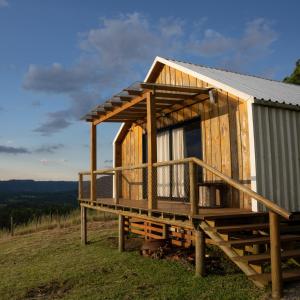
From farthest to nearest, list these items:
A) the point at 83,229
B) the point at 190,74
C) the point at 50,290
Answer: the point at 83,229 → the point at 190,74 → the point at 50,290

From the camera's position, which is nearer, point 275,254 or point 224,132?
point 275,254

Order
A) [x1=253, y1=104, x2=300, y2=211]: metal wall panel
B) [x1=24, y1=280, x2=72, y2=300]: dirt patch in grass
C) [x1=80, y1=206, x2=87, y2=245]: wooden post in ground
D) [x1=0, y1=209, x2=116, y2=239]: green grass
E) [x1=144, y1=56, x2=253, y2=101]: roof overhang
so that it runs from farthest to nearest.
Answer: [x1=0, y1=209, x2=116, y2=239]: green grass
[x1=80, y1=206, x2=87, y2=245]: wooden post in ground
[x1=144, y1=56, x2=253, y2=101]: roof overhang
[x1=253, y1=104, x2=300, y2=211]: metal wall panel
[x1=24, y1=280, x2=72, y2=300]: dirt patch in grass

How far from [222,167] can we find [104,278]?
356 centimetres

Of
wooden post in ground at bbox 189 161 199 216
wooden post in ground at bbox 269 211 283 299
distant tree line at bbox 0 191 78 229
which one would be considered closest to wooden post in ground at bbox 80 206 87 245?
wooden post in ground at bbox 189 161 199 216

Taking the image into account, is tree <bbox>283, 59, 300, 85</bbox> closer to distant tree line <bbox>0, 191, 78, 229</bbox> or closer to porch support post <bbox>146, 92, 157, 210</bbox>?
distant tree line <bbox>0, 191, 78, 229</bbox>

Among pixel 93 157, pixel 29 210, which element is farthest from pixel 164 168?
pixel 29 210

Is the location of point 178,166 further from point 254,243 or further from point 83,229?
point 254,243

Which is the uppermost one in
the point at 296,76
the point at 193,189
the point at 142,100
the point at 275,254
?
the point at 296,76

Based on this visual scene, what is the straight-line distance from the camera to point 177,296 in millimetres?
6297

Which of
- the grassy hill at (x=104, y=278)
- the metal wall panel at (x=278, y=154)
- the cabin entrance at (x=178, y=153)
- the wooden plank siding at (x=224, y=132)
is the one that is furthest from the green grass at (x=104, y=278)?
the wooden plank siding at (x=224, y=132)

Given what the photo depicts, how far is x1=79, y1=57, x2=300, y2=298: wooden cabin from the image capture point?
6.66 m

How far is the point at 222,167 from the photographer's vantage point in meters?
9.17

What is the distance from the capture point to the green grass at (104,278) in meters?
6.53

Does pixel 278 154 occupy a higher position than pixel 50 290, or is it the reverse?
pixel 278 154
